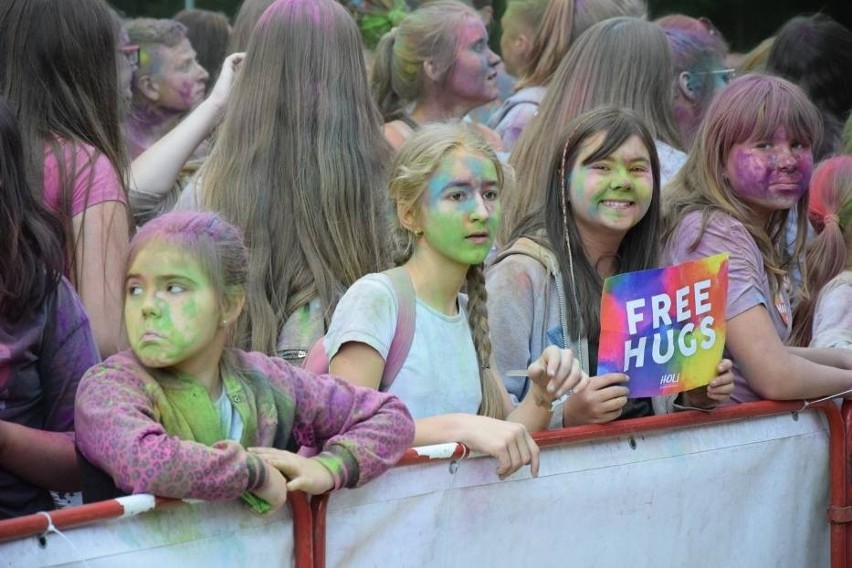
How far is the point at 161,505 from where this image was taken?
2.75 meters

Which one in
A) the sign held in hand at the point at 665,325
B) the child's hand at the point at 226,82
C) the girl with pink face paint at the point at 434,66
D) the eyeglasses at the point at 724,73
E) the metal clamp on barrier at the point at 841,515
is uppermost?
the eyeglasses at the point at 724,73

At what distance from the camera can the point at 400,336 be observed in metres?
3.60

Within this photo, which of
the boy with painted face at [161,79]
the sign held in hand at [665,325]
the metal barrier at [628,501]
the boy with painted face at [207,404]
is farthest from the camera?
the boy with painted face at [161,79]

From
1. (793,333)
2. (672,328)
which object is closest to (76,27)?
(672,328)

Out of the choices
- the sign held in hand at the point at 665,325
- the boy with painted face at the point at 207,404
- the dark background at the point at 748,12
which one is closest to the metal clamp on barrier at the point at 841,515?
the sign held in hand at the point at 665,325

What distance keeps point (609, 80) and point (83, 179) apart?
2364 millimetres

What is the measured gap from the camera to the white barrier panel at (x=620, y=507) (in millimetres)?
3240

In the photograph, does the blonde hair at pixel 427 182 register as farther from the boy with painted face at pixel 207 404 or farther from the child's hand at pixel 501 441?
the boy with painted face at pixel 207 404

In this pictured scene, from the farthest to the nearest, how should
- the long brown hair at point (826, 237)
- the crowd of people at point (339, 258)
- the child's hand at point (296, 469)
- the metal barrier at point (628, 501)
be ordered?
the long brown hair at point (826, 237) < the metal barrier at point (628, 501) < the crowd of people at point (339, 258) < the child's hand at point (296, 469)

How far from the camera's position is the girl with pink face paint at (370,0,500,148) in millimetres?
6191

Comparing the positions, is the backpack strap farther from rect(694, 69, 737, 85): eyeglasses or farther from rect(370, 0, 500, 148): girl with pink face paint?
rect(694, 69, 737, 85): eyeglasses

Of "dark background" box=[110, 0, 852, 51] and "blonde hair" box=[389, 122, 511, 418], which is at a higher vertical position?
"dark background" box=[110, 0, 852, 51]

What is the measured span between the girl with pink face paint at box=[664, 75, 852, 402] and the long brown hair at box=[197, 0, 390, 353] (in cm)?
96

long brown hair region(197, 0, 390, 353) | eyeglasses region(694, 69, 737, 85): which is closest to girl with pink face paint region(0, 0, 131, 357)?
long brown hair region(197, 0, 390, 353)
